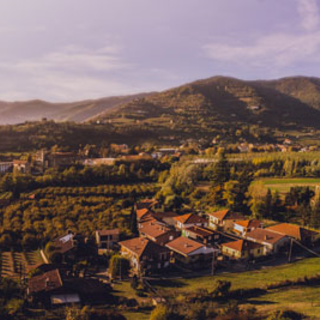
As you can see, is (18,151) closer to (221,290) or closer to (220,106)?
(221,290)

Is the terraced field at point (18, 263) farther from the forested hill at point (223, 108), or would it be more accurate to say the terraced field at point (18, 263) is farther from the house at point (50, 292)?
the forested hill at point (223, 108)

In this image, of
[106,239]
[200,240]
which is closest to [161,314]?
[106,239]

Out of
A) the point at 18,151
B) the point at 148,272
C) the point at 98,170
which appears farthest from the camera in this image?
the point at 18,151

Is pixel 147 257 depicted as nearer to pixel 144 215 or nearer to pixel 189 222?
pixel 189 222

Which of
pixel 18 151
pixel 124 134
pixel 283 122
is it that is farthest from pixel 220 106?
pixel 18 151

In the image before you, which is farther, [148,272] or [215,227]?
[215,227]

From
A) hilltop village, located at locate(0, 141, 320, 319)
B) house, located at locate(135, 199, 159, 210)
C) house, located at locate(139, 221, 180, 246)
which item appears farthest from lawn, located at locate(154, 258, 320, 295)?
house, located at locate(135, 199, 159, 210)
